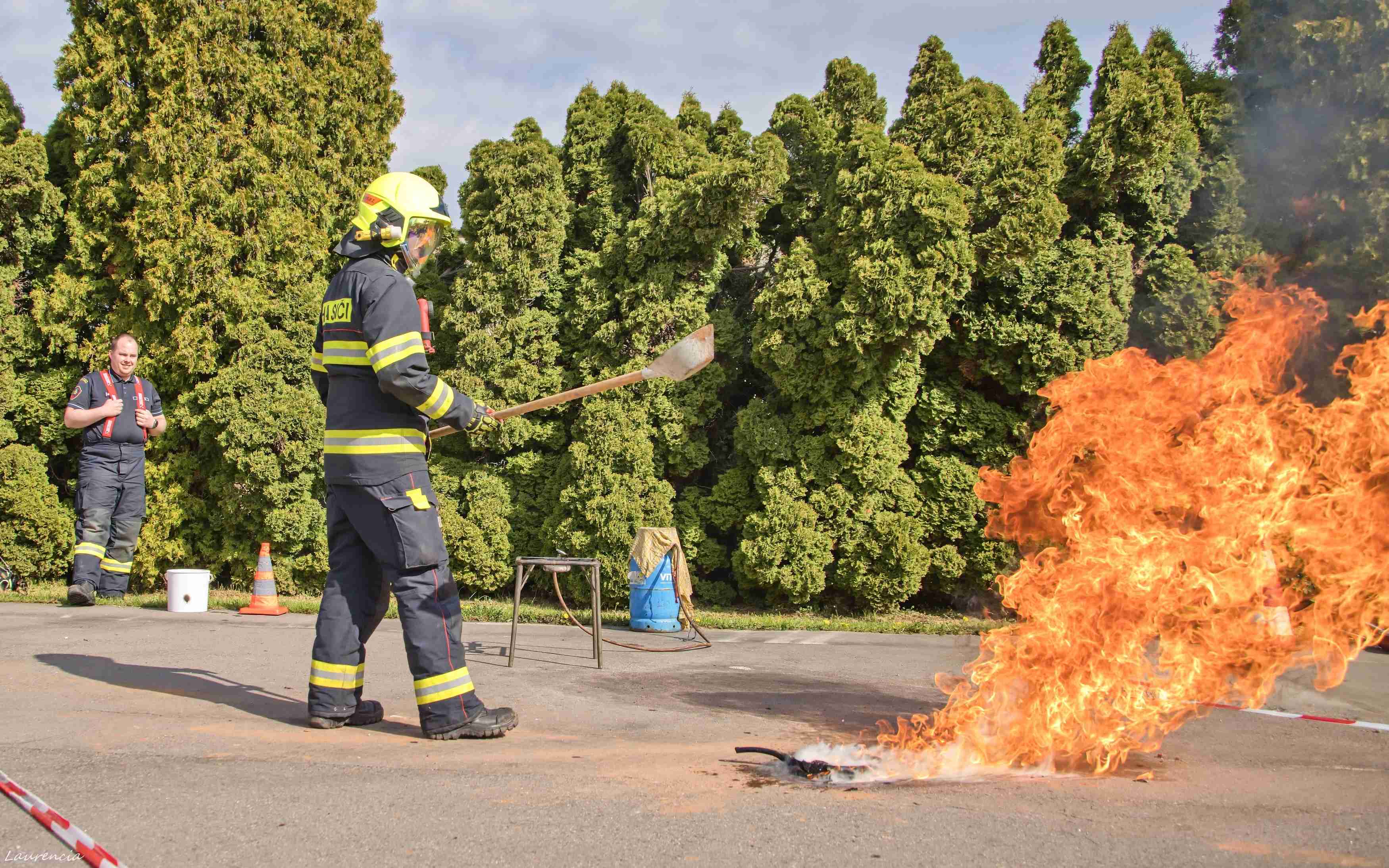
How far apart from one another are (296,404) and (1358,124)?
39.4 ft

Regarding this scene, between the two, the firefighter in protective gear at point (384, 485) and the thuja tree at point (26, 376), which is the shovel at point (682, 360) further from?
the thuja tree at point (26, 376)

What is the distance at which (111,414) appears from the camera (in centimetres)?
977

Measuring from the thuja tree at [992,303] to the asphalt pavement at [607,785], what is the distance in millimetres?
5153

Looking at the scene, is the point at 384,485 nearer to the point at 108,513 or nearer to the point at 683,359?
the point at 683,359

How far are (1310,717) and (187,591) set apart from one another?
9260mm

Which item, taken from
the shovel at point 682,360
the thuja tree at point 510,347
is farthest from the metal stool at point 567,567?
the thuja tree at point 510,347

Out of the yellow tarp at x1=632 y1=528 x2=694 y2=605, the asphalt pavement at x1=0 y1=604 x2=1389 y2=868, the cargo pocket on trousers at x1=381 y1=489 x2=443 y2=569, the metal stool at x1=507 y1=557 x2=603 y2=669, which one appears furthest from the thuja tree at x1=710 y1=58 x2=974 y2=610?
the cargo pocket on trousers at x1=381 y1=489 x2=443 y2=569

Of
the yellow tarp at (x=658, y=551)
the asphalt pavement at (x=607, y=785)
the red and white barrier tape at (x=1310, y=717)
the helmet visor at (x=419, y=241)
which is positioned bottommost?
the asphalt pavement at (x=607, y=785)

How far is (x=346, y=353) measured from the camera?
5000mm

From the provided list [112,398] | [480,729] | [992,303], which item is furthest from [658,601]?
[112,398]

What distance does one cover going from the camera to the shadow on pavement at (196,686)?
524 centimetres

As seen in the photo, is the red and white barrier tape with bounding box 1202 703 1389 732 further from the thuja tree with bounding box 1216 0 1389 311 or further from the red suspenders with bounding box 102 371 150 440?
the red suspenders with bounding box 102 371 150 440

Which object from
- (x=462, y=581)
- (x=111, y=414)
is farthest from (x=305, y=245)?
(x=462, y=581)

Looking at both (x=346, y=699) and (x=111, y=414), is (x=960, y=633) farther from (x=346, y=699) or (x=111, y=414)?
(x=111, y=414)
